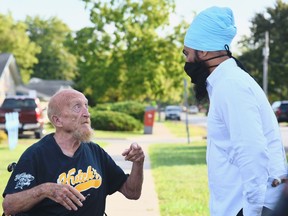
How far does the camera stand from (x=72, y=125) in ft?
14.0

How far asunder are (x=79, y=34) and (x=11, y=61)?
10724 mm

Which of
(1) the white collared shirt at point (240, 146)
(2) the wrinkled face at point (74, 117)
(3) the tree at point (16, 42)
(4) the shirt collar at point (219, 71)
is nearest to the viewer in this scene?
(1) the white collared shirt at point (240, 146)

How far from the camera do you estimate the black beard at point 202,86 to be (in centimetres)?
333

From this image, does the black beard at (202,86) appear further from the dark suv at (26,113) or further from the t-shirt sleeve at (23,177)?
the dark suv at (26,113)

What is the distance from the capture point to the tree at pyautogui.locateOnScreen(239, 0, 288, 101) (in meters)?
61.7

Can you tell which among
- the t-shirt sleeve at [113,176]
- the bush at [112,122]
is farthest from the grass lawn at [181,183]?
the bush at [112,122]

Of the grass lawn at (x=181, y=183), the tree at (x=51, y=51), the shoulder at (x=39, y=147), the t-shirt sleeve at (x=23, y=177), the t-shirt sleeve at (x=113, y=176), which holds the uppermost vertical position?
the shoulder at (x=39, y=147)

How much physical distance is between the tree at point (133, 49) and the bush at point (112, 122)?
11.8m

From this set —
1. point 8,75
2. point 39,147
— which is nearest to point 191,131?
point 8,75

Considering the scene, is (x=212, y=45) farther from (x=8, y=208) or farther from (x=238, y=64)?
(x=8, y=208)

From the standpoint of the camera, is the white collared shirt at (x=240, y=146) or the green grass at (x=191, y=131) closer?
the white collared shirt at (x=240, y=146)

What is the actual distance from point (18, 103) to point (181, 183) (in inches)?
586

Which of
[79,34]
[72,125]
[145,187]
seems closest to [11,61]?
[79,34]

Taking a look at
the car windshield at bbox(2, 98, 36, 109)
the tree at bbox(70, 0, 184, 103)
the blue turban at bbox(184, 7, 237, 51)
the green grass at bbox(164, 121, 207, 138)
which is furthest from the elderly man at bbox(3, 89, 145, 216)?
the tree at bbox(70, 0, 184, 103)
